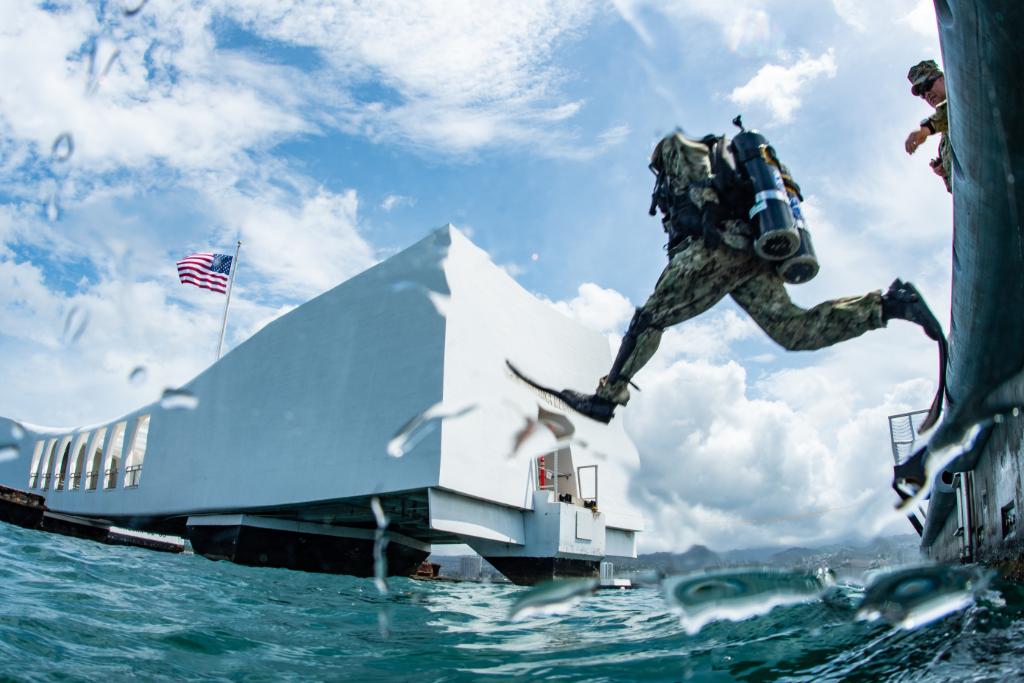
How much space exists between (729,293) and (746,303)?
0.12 metres

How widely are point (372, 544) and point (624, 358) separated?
→ 2323 cm

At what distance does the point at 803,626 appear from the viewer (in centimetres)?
344

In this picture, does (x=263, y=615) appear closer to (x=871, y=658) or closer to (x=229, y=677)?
(x=229, y=677)

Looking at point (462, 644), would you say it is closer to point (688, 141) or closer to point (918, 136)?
point (688, 141)

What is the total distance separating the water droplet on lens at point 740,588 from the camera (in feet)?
8.84

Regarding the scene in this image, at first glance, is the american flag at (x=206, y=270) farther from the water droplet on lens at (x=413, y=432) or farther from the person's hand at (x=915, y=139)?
the person's hand at (x=915, y=139)

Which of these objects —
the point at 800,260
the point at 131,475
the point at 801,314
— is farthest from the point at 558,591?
the point at 131,475

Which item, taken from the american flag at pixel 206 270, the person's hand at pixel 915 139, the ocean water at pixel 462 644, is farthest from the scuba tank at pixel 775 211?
the american flag at pixel 206 270

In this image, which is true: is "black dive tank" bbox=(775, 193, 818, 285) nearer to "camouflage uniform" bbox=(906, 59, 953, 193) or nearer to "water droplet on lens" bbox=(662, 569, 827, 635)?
"camouflage uniform" bbox=(906, 59, 953, 193)

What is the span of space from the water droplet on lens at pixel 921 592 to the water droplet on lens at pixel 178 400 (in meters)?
27.9

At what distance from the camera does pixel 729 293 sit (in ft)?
10.3

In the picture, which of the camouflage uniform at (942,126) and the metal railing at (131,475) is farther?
the metal railing at (131,475)

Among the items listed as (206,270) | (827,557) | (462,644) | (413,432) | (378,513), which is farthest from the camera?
(206,270)

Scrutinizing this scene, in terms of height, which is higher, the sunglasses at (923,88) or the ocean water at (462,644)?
the sunglasses at (923,88)
